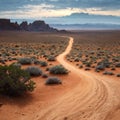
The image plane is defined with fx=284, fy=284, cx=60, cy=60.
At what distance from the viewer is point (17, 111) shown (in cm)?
1205

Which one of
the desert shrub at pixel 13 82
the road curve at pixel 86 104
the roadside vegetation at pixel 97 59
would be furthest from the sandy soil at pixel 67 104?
the roadside vegetation at pixel 97 59

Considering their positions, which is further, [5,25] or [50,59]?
[5,25]

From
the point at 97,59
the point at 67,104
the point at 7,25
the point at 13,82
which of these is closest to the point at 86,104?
the point at 67,104

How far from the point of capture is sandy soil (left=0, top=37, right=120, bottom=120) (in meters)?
11.5

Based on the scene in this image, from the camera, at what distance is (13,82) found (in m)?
14.1

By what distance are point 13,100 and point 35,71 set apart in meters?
6.94

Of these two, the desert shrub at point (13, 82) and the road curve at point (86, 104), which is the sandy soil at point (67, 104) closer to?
the road curve at point (86, 104)

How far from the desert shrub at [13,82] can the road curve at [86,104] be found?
193cm

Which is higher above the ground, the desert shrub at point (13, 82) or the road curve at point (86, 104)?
the desert shrub at point (13, 82)

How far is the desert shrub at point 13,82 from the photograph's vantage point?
1385 cm

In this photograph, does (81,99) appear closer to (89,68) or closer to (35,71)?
(35,71)

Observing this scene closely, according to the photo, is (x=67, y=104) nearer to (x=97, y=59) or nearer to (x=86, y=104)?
(x=86, y=104)

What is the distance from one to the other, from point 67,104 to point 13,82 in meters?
3.03

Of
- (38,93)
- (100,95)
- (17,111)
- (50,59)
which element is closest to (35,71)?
(38,93)
